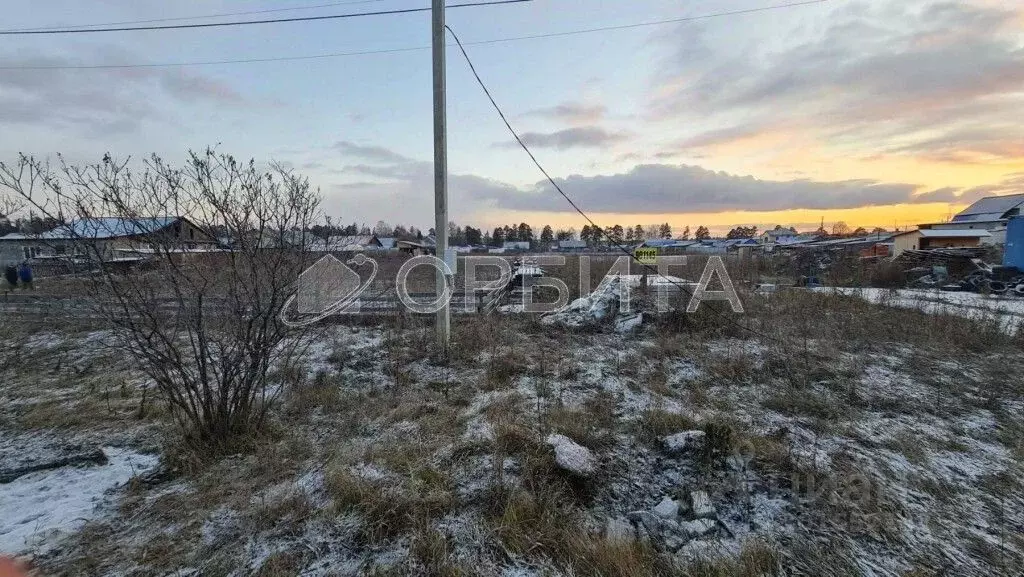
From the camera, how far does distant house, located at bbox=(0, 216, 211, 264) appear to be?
10.3 feet

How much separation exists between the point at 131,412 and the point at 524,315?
6.70 metres

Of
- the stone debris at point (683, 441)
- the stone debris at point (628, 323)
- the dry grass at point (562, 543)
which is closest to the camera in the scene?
the dry grass at point (562, 543)

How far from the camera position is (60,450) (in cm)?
353

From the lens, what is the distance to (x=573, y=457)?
10.0ft

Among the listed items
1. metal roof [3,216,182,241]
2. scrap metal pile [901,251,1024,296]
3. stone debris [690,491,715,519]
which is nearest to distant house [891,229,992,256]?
scrap metal pile [901,251,1024,296]

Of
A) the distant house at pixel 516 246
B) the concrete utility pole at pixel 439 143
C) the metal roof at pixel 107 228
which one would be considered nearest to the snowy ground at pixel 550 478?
the metal roof at pixel 107 228

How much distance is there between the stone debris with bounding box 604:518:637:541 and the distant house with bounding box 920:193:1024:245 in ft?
176

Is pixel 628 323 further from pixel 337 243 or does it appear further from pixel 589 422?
pixel 337 243

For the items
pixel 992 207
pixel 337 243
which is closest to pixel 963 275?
pixel 337 243

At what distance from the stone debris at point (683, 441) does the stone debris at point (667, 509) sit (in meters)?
0.71

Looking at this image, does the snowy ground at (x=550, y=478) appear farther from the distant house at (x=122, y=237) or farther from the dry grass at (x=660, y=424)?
the distant house at (x=122, y=237)

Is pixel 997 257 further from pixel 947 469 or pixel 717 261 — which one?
pixel 947 469

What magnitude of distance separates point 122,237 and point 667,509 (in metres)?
4.75

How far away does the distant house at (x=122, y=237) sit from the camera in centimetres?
313
